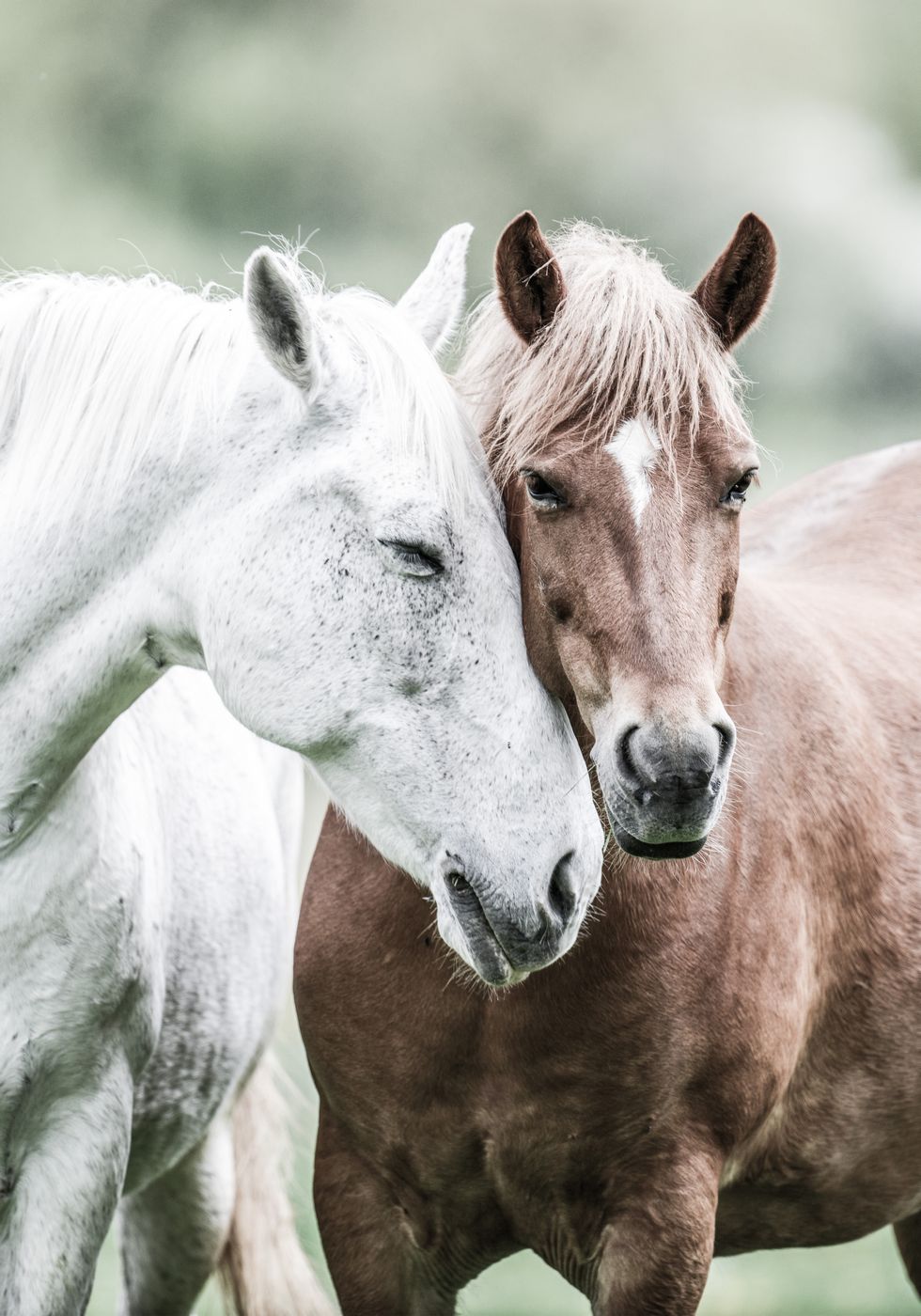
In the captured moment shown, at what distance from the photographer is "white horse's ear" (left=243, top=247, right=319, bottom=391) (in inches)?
81.7

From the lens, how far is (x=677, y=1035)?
2434 millimetres

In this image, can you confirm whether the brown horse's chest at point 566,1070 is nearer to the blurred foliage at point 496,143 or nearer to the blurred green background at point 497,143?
the blurred green background at point 497,143

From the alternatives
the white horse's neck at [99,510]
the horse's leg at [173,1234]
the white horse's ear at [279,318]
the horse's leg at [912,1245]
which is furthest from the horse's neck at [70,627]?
the horse's leg at [912,1245]

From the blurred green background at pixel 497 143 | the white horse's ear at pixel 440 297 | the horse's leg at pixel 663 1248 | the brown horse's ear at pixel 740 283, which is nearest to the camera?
the brown horse's ear at pixel 740 283

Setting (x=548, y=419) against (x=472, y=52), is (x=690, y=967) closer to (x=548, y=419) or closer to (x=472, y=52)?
(x=548, y=419)

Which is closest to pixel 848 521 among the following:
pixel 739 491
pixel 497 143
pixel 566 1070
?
pixel 739 491

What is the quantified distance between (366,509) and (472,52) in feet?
55.0

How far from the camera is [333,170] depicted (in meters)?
15.6

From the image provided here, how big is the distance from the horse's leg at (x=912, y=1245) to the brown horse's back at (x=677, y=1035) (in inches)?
32.5

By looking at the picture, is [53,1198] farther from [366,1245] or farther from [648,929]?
[648,929]

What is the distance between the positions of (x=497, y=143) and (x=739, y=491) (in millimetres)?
14841

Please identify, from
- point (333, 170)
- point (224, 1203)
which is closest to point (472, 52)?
point (333, 170)

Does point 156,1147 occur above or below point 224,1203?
above

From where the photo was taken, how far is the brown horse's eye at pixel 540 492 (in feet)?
7.13
